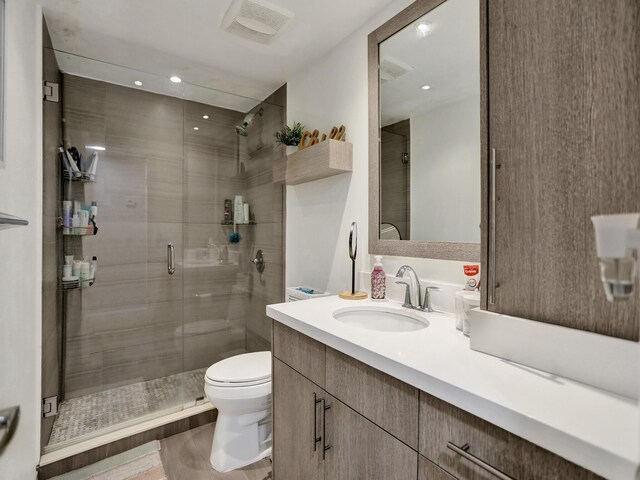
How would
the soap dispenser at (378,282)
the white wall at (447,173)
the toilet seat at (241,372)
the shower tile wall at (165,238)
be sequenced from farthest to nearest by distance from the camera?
the shower tile wall at (165,238), the toilet seat at (241,372), the soap dispenser at (378,282), the white wall at (447,173)

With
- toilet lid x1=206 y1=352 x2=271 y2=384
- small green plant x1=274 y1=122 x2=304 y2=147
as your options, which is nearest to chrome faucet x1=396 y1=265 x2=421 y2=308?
toilet lid x1=206 y1=352 x2=271 y2=384

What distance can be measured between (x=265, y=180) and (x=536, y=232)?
2067 millimetres

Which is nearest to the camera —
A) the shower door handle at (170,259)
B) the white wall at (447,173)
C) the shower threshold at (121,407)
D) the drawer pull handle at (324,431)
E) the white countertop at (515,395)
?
the white countertop at (515,395)

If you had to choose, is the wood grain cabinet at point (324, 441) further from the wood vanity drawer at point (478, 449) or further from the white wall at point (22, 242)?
the white wall at point (22, 242)

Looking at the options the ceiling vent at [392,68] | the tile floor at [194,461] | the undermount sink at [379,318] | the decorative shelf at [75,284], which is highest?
the ceiling vent at [392,68]

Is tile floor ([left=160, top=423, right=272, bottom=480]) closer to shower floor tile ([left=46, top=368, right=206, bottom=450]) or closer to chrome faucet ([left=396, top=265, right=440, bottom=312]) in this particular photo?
shower floor tile ([left=46, top=368, right=206, bottom=450])

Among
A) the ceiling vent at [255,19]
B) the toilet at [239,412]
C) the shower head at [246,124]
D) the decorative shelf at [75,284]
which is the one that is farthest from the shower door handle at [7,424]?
the shower head at [246,124]

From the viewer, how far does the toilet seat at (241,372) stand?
1.63 m

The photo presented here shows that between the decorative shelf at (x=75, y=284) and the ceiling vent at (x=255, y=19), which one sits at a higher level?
the ceiling vent at (x=255, y=19)

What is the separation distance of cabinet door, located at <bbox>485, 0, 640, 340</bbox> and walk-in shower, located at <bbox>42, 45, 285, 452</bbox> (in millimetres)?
1753

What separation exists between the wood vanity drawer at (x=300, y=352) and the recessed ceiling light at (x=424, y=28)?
1.40 m

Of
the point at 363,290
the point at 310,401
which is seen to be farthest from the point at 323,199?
the point at 310,401

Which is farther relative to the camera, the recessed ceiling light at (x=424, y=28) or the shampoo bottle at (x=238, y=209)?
the shampoo bottle at (x=238, y=209)

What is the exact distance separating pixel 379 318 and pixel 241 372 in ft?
2.76
